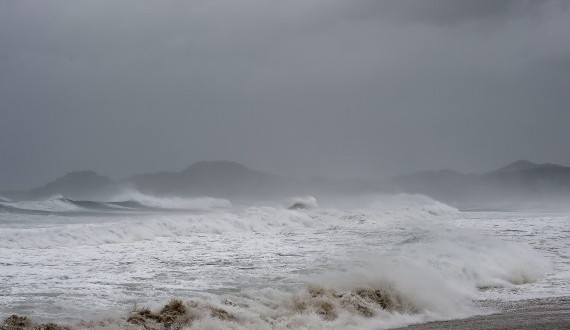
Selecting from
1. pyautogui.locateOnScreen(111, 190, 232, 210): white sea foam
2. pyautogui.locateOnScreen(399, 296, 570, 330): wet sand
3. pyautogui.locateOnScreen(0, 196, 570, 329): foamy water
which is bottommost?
pyautogui.locateOnScreen(399, 296, 570, 330): wet sand

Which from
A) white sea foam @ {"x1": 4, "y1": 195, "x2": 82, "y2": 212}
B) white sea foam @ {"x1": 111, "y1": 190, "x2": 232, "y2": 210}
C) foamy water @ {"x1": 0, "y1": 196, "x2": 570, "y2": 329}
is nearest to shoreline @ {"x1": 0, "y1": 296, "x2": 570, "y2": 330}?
foamy water @ {"x1": 0, "y1": 196, "x2": 570, "y2": 329}

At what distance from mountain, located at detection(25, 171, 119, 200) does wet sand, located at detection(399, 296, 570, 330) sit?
202ft

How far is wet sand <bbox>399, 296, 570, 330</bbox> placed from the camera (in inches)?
318

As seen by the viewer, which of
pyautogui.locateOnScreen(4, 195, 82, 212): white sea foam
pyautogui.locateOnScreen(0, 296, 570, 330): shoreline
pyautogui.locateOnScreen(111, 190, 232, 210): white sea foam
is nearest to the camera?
pyautogui.locateOnScreen(0, 296, 570, 330): shoreline

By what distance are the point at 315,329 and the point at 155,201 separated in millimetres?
60406

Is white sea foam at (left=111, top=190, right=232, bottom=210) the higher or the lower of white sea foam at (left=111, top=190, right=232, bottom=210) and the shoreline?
the higher

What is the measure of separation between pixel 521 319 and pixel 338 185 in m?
96.3

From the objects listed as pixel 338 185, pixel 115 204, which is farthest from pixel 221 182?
pixel 115 204

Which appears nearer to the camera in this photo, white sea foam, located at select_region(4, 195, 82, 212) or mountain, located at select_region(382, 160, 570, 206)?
white sea foam, located at select_region(4, 195, 82, 212)

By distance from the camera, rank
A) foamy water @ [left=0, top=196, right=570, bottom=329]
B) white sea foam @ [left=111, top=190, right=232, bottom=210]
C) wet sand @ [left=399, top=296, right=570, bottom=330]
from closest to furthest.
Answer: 1. wet sand @ [left=399, top=296, right=570, bottom=330]
2. foamy water @ [left=0, top=196, right=570, bottom=329]
3. white sea foam @ [left=111, top=190, right=232, bottom=210]

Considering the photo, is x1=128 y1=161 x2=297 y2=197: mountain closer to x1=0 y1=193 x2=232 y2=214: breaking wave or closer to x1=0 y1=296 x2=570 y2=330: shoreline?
x1=0 y1=193 x2=232 y2=214: breaking wave

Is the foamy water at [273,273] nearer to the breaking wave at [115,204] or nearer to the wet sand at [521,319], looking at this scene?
the wet sand at [521,319]

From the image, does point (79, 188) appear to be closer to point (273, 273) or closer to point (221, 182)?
point (221, 182)

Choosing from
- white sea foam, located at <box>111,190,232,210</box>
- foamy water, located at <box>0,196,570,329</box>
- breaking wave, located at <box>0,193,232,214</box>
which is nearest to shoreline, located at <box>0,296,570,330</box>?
foamy water, located at <box>0,196,570,329</box>
